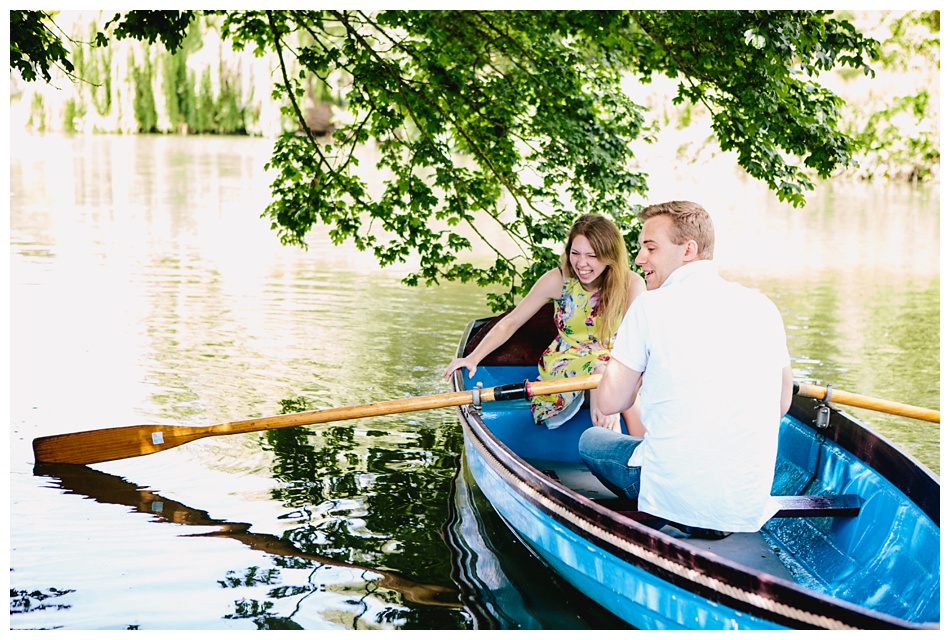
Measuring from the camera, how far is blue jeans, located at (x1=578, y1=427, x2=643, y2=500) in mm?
3586

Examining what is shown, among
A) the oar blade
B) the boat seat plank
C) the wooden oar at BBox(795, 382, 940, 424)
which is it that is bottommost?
the oar blade

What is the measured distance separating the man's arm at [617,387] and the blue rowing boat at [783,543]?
14.8 inches

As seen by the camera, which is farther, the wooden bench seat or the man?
the wooden bench seat

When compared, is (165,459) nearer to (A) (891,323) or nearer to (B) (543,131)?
(B) (543,131)

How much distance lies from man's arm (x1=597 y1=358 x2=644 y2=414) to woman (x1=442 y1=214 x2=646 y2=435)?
5.10 feet

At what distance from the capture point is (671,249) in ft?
10.5

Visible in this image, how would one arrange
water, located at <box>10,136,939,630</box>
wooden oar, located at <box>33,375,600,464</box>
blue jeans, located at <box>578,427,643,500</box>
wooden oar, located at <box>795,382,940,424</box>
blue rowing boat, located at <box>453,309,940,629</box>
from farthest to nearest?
wooden oar, located at <box>33,375,600,464</box>, wooden oar, located at <box>795,382,940,424</box>, water, located at <box>10,136,939,630</box>, blue jeans, located at <box>578,427,643,500</box>, blue rowing boat, located at <box>453,309,940,629</box>

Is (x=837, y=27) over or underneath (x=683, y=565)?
over

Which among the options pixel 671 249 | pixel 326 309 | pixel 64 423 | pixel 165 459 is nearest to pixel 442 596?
pixel 671 249

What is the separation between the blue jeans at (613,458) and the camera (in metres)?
3.59

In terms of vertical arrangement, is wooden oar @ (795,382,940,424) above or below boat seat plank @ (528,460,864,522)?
above

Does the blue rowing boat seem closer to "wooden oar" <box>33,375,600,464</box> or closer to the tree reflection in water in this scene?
"wooden oar" <box>33,375,600,464</box>

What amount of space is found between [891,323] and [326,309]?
5.46 m

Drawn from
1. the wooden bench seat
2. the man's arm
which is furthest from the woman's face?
the man's arm
